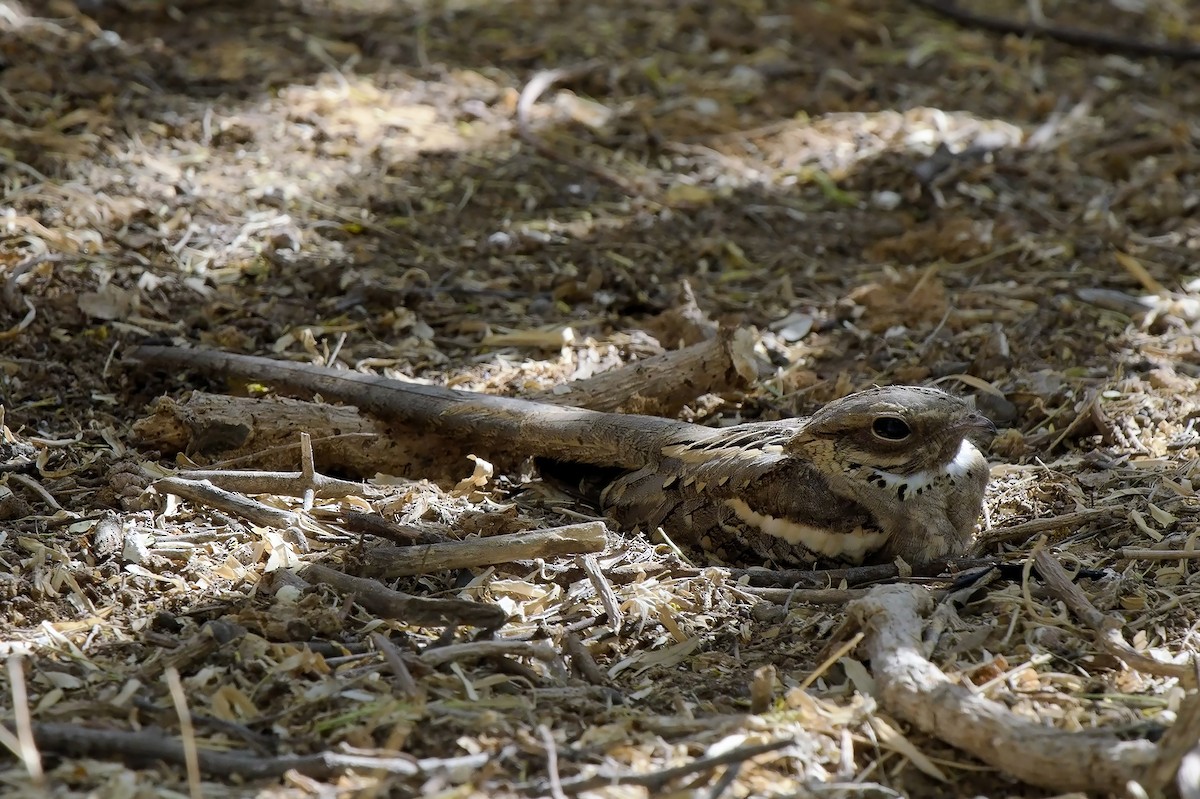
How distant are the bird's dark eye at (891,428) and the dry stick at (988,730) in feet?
2.17

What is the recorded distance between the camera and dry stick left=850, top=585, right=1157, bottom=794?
8.38 ft

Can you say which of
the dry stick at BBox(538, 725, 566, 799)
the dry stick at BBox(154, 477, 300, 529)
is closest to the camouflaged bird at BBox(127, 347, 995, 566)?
the dry stick at BBox(154, 477, 300, 529)

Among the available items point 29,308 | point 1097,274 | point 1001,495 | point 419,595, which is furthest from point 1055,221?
point 29,308

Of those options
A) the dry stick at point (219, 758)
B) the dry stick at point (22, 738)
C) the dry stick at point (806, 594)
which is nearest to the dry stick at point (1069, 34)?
the dry stick at point (806, 594)

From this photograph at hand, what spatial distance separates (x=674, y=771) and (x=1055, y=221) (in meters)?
3.98

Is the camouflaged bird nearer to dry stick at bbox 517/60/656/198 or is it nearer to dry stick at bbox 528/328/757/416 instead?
dry stick at bbox 528/328/757/416

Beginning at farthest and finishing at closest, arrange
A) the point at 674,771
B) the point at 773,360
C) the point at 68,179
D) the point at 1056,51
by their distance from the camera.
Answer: the point at 1056,51, the point at 68,179, the point at 773,360, the point at 674,771

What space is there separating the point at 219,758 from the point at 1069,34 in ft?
22.2

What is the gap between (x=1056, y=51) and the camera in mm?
7523

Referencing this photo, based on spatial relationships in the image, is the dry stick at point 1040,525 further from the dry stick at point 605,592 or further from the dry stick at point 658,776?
the dry stick at point 658,776

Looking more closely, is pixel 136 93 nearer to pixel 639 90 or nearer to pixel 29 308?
pixel 29 308

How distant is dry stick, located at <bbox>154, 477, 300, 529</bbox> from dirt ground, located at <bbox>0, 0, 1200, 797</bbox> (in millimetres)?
41

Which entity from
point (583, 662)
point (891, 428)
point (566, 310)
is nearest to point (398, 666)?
point (583, 662)

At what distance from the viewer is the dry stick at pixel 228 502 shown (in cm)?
358
